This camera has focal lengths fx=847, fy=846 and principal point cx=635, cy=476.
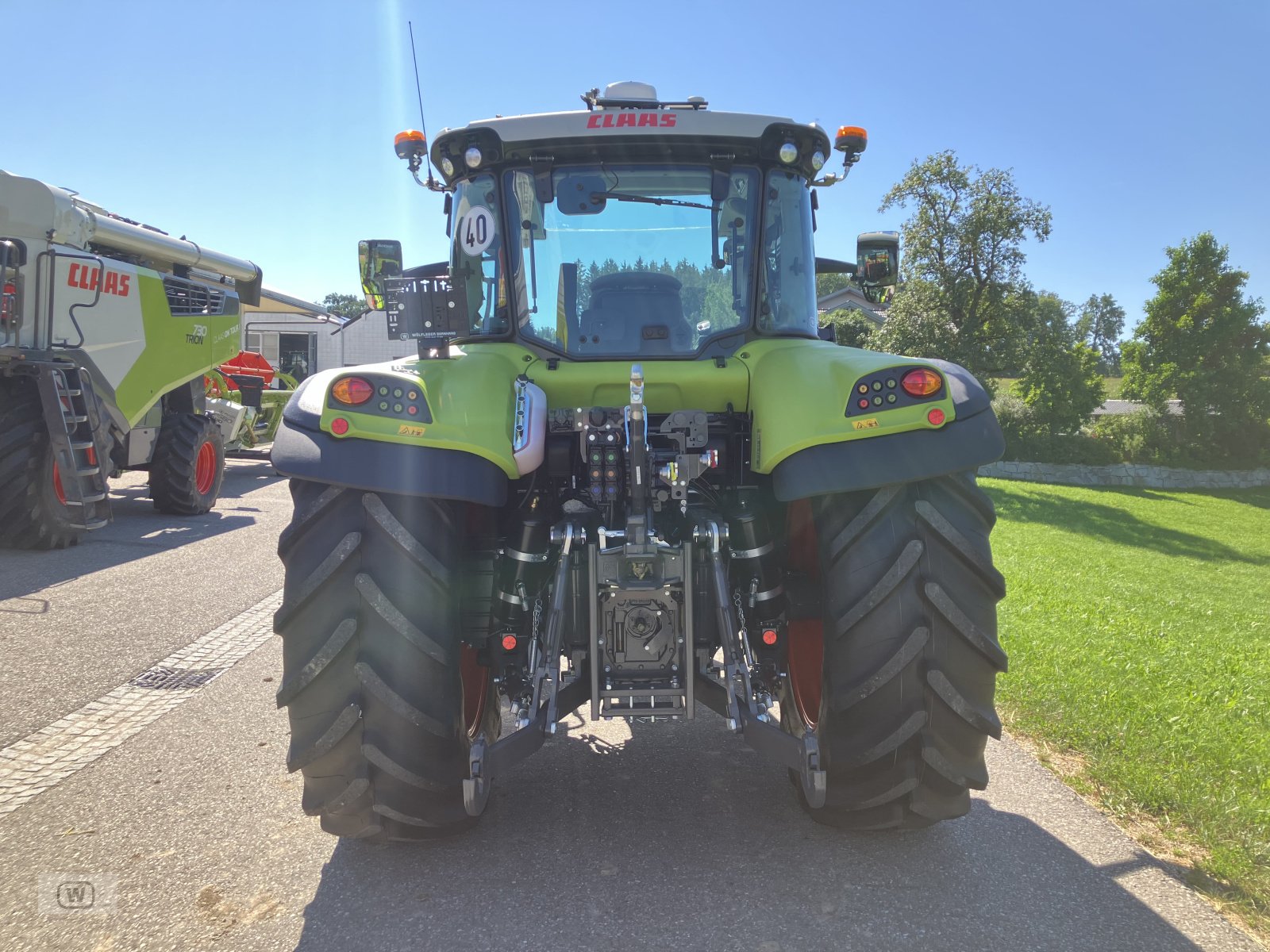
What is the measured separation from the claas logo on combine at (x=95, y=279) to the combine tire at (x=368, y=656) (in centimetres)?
727

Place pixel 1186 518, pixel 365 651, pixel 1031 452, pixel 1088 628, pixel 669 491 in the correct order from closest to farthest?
pixel 365 651
pixel 669 491
pixel 1088 628
pixel 1186 518
pixel 1031 452

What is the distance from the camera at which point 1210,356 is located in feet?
86.5

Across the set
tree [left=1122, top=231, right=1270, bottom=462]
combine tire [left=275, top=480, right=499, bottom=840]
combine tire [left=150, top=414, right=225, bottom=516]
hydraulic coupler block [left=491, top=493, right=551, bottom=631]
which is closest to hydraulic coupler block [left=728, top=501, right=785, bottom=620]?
hydraulic coupler block [left=491, top=493, right=551, bottom=631]

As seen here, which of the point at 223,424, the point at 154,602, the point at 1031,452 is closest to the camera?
the point at 154,602

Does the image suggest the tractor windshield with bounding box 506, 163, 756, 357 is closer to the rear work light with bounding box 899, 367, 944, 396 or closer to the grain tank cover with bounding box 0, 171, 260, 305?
the rear work light with bounding box 899, 367, 944, 396

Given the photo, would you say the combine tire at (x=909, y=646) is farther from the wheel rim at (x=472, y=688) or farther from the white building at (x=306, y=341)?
the white building at (x=306, y=341)

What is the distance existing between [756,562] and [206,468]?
923 centimetres

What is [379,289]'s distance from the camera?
12.7 ft

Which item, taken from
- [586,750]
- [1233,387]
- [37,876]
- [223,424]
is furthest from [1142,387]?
[37,876]

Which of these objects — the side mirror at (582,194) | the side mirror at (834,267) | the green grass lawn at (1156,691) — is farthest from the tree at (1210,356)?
the side mirror at (582,194)

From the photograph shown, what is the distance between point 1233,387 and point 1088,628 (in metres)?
25.0

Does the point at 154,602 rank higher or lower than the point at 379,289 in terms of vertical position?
lower

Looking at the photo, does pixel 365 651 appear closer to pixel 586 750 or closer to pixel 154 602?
pixel 586 750

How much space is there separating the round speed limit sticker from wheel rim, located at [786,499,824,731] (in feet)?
5.13
